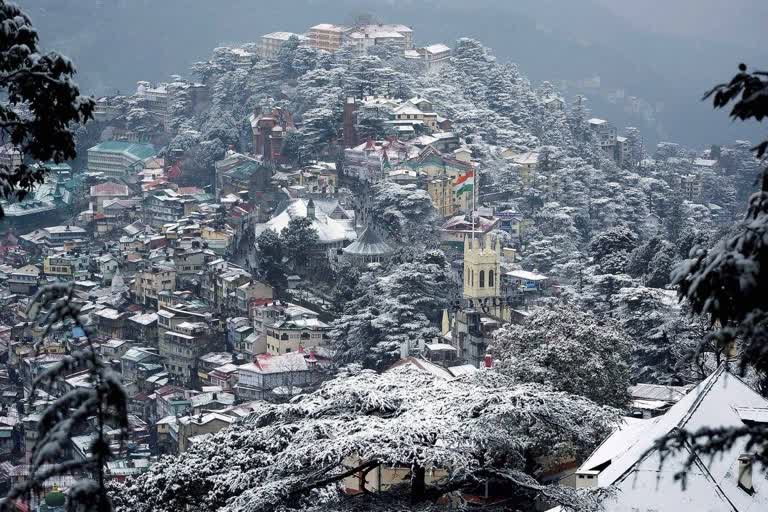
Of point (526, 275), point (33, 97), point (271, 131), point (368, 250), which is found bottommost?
point (526, 275)

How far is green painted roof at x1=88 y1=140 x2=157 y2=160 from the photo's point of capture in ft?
294

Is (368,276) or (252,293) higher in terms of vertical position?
(368,276)

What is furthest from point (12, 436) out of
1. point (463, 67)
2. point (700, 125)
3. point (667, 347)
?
point (700, 125)

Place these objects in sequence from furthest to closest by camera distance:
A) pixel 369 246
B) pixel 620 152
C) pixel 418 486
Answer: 1. pixel 620 152
2. pixel 369 246
3. pixel 418 486

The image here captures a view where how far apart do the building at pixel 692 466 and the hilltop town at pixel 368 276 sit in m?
0.05

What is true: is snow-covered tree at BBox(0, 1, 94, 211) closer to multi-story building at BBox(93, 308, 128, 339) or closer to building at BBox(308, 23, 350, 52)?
multi-story building at BBox(93, 308, 128, 339)

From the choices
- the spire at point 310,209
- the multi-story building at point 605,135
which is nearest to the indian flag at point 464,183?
the spire at point 310,209

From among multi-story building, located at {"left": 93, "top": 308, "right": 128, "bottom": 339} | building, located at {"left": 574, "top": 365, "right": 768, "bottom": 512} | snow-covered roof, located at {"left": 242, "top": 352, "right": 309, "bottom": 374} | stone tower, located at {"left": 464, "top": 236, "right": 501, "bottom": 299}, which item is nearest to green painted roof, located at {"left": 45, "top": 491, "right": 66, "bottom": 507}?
snow-covered roof, located at {"left": 242, "top": 352, "right": 309, "bottom": 374}

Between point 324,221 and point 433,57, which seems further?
point 433,57

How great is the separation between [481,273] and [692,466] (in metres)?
39.9

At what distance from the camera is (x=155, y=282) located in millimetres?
64062

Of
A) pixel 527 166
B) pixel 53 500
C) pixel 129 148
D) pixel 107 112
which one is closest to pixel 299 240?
pixel 527 166

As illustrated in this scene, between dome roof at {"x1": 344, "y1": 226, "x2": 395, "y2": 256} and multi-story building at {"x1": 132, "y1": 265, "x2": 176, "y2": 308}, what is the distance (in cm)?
1000

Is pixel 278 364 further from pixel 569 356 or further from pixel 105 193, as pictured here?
pixel 105 193
